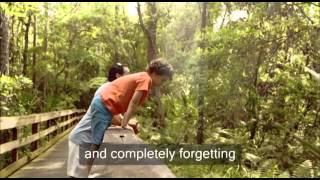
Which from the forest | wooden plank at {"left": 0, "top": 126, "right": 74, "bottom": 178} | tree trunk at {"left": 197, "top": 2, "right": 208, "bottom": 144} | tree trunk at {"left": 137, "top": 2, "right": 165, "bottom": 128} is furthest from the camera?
tree trunk at {"left": 137, "top": 2, "right": 165, "bottom": 128}

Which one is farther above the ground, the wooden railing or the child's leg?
the child's leg

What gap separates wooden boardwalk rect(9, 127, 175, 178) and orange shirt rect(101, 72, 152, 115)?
53cm

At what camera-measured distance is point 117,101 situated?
418 centimetres

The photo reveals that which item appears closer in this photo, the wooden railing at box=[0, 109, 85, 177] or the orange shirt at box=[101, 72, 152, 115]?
the orange shirt at box=[101, 72, 152, 115]

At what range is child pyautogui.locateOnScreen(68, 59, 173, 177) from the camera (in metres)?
4.13

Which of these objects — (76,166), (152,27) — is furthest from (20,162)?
(152,27)

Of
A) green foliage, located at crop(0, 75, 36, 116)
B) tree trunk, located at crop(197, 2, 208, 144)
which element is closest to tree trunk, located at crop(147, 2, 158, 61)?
tree trunk, located at crop(197, 2, 208, 144)

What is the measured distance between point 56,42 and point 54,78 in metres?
2.19

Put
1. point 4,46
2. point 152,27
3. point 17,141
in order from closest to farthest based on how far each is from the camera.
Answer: point 17,141 < point 4,46 < point 152,27

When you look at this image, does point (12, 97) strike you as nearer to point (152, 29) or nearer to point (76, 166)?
point (76, 166)

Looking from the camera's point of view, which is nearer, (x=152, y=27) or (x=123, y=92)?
(x=123, y=92)

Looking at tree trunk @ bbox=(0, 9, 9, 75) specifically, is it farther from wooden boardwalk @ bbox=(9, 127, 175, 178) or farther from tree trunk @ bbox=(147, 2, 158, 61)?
tree trunk @ bbox=(147, 2, 158, 61)

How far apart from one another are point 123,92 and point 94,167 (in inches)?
39.4

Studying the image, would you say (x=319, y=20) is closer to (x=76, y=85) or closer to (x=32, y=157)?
(x=32, y=157)
